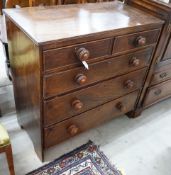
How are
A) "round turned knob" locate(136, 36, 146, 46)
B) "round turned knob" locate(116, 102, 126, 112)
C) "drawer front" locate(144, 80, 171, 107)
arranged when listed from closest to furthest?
1. "round turned knob" locate(136, 36, 146, 46)
2. "round turned knob" locate(116, 102, 126, 112)
3. "drawer front" locate(144, 80, 171, 107)

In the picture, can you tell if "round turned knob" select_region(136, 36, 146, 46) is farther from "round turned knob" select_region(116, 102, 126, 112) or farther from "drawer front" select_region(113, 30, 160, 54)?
"round turned knob" select_region(116, 102, 126, 112)

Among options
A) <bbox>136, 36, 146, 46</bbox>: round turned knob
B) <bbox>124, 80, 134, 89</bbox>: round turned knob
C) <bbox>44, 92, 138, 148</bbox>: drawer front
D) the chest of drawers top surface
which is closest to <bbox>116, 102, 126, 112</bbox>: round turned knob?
<bbox>44, 92, 138, 148</bbox>: drawer front

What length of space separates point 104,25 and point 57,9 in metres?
0.31

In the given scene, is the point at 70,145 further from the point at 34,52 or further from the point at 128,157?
the point at 34,52

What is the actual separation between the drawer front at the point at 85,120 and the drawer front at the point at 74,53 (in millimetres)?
403

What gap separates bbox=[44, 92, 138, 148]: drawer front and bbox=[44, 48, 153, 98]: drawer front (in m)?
0.24

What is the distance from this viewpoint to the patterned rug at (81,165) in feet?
4.34

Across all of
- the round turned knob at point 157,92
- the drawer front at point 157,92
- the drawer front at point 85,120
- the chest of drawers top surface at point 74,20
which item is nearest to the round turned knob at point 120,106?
the drawer front at point 85,120

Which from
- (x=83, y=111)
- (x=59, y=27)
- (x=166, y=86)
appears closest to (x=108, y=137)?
(x=83, y=111)

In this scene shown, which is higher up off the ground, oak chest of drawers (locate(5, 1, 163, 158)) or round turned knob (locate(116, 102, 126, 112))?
oak chest of drawers (locate(5, 1, 163, 158))

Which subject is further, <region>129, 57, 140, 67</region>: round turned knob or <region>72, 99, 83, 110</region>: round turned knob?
<region>129, 57, 140, 67</region>: round turned knob

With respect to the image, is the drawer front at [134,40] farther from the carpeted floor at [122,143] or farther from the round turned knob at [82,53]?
the carpeted floor at [122,143]

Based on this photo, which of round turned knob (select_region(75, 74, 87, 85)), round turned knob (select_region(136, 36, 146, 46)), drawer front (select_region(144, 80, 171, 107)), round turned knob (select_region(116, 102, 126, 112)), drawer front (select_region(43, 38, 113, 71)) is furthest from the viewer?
drawer front (select_region(144, 80, 171, 107))

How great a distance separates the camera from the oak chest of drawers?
95cm
